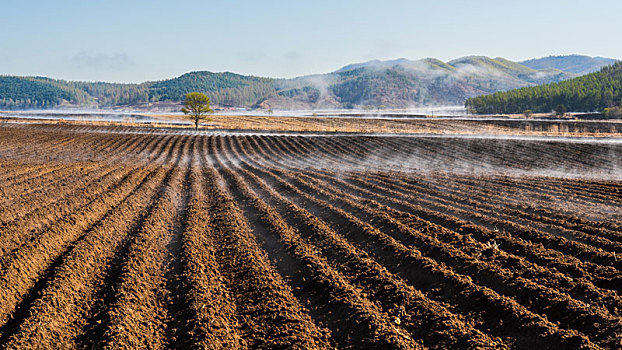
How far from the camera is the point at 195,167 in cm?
2311

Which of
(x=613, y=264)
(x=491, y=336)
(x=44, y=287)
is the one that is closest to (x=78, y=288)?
(x=44, y=287)

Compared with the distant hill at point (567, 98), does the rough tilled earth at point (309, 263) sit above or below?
below

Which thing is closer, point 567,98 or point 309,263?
point 309,263

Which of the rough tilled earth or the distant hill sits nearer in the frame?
the rough tilled earth

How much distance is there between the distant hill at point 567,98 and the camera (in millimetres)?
95250

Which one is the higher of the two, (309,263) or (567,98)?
(567,98)

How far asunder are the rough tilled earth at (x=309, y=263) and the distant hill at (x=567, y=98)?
9698 cm

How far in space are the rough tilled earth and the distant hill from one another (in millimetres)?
96981

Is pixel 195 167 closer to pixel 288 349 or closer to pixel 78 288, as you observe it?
pixel 78 288

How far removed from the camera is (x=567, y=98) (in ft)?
327

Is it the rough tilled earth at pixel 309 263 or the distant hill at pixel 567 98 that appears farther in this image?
the distant hill at pixel 567 98

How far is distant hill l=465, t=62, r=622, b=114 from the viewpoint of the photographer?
95250 millimetres

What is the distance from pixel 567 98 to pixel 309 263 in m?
113

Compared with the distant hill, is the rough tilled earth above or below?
below
